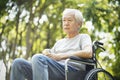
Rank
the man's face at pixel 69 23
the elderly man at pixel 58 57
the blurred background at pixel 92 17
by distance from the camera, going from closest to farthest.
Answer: the elderly man at pixel 58 57
the man's face at pixel 69 23
the blurred background at pixel 92 17

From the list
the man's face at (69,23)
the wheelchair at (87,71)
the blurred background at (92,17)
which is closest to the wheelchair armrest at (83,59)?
the wheelchair at (87,71)

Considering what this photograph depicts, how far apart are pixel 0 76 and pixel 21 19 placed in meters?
5.49

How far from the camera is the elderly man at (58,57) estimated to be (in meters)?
3.81

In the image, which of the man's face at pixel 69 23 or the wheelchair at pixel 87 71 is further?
the man's face at pixel 69 23

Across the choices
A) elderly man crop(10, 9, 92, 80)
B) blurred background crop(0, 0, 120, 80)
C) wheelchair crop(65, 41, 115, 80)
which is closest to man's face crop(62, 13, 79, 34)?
elderly man crop(10, 9, 92, 80)

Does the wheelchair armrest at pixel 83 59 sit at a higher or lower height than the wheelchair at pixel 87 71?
higher

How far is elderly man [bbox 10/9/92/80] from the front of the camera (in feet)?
12.5

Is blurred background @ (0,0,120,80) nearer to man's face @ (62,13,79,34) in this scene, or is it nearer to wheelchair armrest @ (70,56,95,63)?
man's face @ (62,13,79,34)

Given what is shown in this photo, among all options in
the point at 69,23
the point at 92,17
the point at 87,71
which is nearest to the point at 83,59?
the point at 87,71

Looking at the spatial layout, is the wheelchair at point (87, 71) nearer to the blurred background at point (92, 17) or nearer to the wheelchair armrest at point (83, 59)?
the wheelchair armrest at point (83, 59)

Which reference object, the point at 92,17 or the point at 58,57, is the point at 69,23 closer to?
the point at 58,57

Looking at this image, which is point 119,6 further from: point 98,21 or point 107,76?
point 107,76

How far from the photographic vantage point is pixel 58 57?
4027mm

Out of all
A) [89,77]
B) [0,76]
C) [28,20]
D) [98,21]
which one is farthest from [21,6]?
[89,77]
